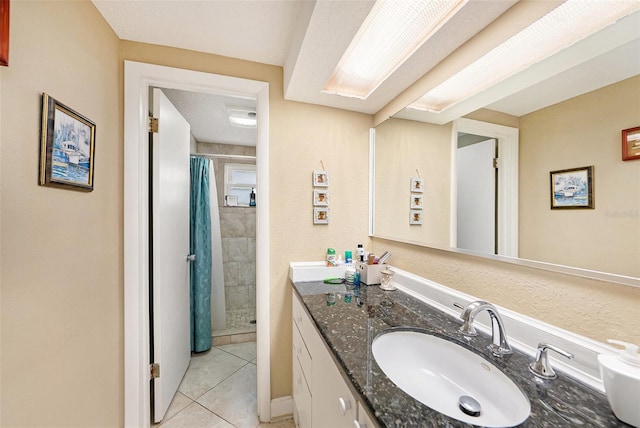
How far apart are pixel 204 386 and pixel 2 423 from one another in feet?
4.33

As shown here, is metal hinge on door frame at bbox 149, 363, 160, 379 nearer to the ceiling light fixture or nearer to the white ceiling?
the white ceiling

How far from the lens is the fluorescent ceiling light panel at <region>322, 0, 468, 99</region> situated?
0.89 m

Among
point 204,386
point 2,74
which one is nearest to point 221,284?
point 204,386

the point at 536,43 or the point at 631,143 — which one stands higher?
the point at 536,43

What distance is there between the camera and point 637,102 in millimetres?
575

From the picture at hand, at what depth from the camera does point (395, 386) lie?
24.3 inches

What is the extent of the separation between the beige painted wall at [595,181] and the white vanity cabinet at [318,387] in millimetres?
758

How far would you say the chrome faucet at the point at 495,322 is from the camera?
75 cm

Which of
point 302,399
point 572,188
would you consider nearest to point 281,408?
point 302,399

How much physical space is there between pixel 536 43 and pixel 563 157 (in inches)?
17.0

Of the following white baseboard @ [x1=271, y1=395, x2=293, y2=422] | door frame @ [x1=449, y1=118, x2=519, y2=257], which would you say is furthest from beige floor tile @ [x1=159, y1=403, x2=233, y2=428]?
door frame @ [x1=449, y1=118, x2=519, y2=257]

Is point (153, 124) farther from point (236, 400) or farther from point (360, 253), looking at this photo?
point (236, 400)

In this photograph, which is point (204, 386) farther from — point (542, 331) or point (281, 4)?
point (281, 4)

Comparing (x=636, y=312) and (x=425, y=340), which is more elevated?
(x=636, y=312)
